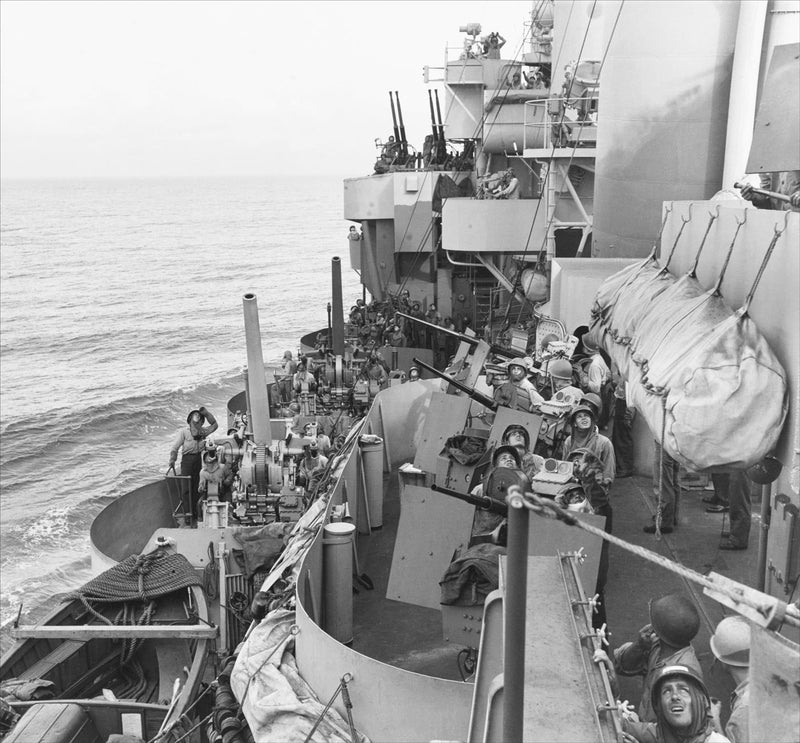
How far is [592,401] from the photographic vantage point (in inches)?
338

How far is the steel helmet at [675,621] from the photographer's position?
454cm

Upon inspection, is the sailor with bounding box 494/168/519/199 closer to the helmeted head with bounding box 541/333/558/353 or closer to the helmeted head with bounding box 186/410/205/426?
the helmeted head with bounding box 541/333/558/353

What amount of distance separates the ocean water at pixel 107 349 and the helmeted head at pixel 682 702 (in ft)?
48.3

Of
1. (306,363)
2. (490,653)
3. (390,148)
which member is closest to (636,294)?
(490,653)

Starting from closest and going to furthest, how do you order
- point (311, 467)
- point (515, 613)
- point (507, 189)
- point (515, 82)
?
1. point (515, 613)
2. point (311, 467)
3. point (507, 189)
4. point (515, 82)

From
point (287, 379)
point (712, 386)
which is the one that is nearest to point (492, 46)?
point (287, 379)

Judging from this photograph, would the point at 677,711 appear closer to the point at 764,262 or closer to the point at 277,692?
the point at 277,692

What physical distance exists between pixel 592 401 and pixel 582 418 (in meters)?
1.26

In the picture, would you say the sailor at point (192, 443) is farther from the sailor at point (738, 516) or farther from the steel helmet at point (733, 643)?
the steel helmet at point (733, 643)

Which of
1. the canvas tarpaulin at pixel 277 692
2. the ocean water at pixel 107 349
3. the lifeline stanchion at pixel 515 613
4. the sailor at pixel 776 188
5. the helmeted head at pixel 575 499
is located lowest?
the ocean water at pixel 107 349

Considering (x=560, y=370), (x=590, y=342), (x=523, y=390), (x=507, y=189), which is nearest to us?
(x=523, y=390)

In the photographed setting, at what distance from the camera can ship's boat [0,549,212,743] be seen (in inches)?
316

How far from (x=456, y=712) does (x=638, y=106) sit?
30.3 feet

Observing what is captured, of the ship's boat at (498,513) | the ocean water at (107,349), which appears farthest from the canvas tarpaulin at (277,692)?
the ocean water at (107,349)
